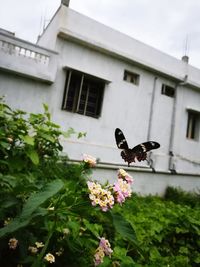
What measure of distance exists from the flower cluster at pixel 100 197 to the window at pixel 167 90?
10.6 meters

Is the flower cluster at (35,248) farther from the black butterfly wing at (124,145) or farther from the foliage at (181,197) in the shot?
the foliage at (181,197)

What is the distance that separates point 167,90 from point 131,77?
1935 millimetres

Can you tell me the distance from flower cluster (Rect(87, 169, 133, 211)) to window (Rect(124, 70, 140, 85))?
9.36 metres

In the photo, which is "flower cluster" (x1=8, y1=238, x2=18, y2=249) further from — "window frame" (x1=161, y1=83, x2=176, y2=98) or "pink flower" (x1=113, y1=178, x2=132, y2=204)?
"window frame" (x1=161, y1=83, x2=176, y2=98)

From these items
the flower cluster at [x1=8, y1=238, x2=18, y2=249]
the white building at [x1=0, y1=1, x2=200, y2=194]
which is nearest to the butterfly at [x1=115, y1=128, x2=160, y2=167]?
the flower cluster at [x1=8, y1=238, x2=18, y2=249]

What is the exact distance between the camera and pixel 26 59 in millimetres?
8188

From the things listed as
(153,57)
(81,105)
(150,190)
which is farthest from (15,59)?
(150,190)

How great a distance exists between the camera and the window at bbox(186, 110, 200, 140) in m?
12.7

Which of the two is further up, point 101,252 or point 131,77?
point 131,77

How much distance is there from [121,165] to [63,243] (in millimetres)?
8366

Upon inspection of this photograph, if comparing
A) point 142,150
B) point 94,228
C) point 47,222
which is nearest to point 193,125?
Answer: point 142,150

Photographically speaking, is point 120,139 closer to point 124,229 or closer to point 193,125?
point 124,229

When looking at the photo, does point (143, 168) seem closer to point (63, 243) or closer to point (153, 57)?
point (153, 57)

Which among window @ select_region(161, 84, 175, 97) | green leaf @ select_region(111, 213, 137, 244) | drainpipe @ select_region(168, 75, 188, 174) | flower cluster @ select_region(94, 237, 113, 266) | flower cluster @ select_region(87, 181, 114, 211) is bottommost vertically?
flower cluster @ select_region(94, 237, 113, 266)
